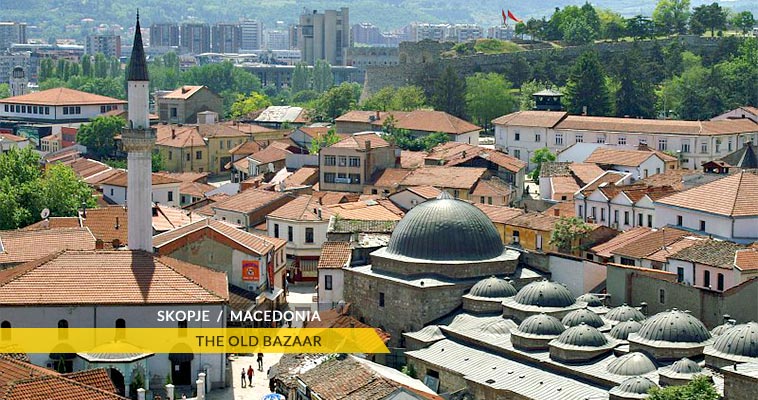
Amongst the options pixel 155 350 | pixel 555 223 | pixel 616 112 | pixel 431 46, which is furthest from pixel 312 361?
pixel 431 46

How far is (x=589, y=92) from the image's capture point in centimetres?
8619

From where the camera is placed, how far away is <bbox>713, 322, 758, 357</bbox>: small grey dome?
105 feet

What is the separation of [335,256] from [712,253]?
11.5 metres

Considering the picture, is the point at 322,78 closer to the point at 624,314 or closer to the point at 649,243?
the point at 649,243

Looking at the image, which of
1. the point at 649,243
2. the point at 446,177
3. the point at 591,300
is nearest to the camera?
the point at 591,300

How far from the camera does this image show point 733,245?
138 feet

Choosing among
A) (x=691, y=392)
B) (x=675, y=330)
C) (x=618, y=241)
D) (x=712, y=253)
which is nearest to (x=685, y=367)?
(x=675, y=330)

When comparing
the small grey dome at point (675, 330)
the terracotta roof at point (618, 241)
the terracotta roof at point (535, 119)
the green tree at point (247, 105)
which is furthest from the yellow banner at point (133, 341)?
the green tree at point (247, 105)

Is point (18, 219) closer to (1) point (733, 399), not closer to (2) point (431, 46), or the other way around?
(1) point (733, 399)

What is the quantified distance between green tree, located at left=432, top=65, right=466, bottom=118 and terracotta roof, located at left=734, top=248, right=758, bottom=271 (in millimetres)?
53557

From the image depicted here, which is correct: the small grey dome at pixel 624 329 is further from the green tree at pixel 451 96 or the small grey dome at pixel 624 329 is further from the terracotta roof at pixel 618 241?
the green tree at pixel 451 96

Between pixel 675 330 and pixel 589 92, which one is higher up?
pixel 589 92

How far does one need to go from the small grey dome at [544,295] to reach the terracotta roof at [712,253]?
462 centimetres

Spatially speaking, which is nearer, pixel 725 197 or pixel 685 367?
pixel 685 367
